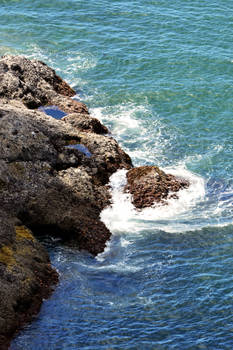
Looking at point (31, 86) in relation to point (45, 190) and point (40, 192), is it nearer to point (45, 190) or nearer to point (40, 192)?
point (45, 190)

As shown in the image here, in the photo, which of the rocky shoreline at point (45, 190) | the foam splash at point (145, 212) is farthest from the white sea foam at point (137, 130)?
the foam splash at point (145, 212)

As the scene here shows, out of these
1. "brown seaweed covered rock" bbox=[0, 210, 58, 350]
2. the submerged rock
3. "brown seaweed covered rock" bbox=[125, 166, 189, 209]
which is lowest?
"brown seaweed covered rock" bbox=[125, 166, 189, 209]

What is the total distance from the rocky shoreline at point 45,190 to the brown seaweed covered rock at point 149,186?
0.15 feet

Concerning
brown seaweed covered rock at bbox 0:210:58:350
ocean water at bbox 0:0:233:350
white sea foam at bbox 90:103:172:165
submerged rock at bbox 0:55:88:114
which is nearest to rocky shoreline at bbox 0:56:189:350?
brown seaweed covered rock at bbox 0:210:58:350

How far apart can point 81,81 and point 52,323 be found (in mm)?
22709

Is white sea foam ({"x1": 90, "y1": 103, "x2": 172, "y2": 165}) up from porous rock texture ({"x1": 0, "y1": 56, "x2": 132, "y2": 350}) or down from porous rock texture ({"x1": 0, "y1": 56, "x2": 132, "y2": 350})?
down

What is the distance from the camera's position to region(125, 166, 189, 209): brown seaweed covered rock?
26.5 metres

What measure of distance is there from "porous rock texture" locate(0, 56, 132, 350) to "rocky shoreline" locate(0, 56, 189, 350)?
0.03m

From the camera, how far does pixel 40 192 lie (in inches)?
936

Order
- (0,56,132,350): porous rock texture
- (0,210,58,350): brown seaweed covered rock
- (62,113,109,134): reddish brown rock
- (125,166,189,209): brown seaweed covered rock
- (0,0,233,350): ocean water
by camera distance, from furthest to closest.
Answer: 1. (62,113,109,134): reddish brown rock
2. (125,166,189,209): brown seaweed covered rock
3. (0,56,132,350): porous rock texture
4. (0,0,233,350): ocean water
5. (0,210,58,350): brown seaweed covered rock

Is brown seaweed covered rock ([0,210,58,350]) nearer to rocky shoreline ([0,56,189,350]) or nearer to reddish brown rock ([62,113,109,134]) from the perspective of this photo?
rocky shoreline ([0,56,189,350])

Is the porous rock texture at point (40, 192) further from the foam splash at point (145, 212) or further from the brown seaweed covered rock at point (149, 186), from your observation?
the brown seaweed covered rock at point (149, 186)

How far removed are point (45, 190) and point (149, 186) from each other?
5367mm

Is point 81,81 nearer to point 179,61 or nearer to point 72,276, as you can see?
point 179,61
